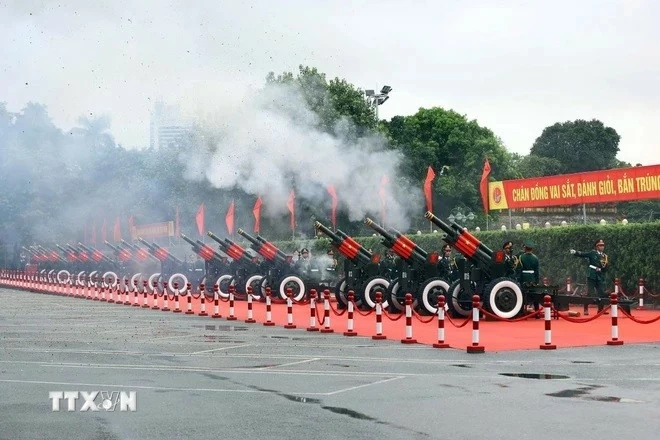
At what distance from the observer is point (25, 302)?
141 feet

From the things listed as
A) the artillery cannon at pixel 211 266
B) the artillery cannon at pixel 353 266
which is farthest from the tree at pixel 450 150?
the artillery cannon at pixel 353 266

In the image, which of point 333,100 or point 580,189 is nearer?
point 580,189

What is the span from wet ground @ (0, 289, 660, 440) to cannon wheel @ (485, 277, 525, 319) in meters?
4.67

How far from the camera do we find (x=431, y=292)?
90.0 ft

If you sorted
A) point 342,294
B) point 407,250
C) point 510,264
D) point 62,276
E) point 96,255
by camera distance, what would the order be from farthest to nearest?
point 62,276 → point 96,255 → point 342,294 → point 407,250 → point 510,264

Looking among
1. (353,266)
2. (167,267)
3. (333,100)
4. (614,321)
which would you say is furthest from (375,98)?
(614,321)

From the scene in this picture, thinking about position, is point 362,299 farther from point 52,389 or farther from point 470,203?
point 470,203

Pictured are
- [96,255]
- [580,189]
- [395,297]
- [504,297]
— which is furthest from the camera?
[96,255]

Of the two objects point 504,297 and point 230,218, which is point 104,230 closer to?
point 230,218

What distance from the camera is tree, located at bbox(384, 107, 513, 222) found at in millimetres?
71812

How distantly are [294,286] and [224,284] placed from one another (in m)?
5.17

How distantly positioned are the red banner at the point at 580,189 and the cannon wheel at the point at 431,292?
970 cm

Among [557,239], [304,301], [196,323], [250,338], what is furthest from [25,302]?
[250,338]

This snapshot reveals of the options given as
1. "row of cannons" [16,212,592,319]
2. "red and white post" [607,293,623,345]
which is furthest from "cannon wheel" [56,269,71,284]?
"red and white post" [607,293,623,345]
